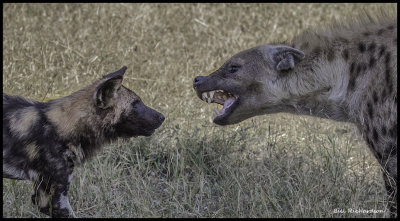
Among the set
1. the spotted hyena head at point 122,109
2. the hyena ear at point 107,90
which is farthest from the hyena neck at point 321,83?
the hyena ear at point 107,90

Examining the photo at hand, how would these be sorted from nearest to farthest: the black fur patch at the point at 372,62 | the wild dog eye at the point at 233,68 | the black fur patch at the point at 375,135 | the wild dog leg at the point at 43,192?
the wild dog leg at the point at 43,192, the black fur patch at the point at 375,135, the black fur patch at the point at 372,62, the wild dog eye at the point at 233,68

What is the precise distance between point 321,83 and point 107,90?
1.55 meters

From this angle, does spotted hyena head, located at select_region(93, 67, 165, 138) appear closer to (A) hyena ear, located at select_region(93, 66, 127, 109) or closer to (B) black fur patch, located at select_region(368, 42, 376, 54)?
(A) hyena ear, located at select_region(93, 66, 127, 109)

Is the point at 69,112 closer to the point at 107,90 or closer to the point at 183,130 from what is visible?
the point at 107,90

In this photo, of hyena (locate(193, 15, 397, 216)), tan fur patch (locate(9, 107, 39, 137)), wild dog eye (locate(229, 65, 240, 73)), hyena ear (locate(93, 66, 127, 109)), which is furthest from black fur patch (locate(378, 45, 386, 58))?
tan fur patch (locate(9, 107, 39, 137))

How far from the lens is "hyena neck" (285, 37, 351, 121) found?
4.53 metres

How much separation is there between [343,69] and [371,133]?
55 cm

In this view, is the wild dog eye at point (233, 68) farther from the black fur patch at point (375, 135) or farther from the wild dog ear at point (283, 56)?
the black fur patch at point (375, 135)

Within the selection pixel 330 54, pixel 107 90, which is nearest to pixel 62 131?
pixel 107 90

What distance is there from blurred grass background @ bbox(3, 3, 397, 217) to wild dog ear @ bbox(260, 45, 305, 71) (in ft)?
1.94

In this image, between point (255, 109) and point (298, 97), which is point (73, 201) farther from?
point (298, 97)

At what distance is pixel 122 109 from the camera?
438 cm

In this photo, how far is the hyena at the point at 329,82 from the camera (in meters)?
4.21

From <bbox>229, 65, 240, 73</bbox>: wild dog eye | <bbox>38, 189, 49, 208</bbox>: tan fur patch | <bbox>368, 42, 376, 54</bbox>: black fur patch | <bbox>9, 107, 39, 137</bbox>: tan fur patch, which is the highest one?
<bbox>368, 42, 376, 54</bbox>: black fur patch
